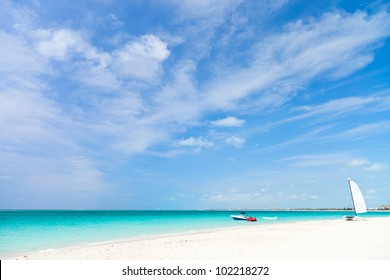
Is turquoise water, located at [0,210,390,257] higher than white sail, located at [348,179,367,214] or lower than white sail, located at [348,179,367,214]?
lower

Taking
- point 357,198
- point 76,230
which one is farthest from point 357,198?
point 76,230

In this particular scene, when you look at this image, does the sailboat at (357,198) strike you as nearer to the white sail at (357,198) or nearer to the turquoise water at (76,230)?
the white sail at (357,198)

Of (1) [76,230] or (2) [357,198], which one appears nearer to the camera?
(1) [76,230]

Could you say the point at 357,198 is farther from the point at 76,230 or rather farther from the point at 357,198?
the point at 76,230

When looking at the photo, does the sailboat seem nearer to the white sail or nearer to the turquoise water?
the white sail

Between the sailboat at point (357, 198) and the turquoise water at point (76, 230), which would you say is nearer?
the turquoise water at point (76, 230)

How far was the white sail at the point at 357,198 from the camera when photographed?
50750mm

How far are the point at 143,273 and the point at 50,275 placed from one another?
3.06m

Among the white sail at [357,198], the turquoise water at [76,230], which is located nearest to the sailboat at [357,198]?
the white sail at [357,198]

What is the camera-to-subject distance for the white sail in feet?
167

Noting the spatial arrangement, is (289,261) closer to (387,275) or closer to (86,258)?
(387,275)

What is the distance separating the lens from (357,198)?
51.7 meters

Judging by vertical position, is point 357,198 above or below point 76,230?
above

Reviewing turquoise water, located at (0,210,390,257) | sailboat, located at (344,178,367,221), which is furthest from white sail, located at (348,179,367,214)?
turquoise water, located at (0,210,390,257)
